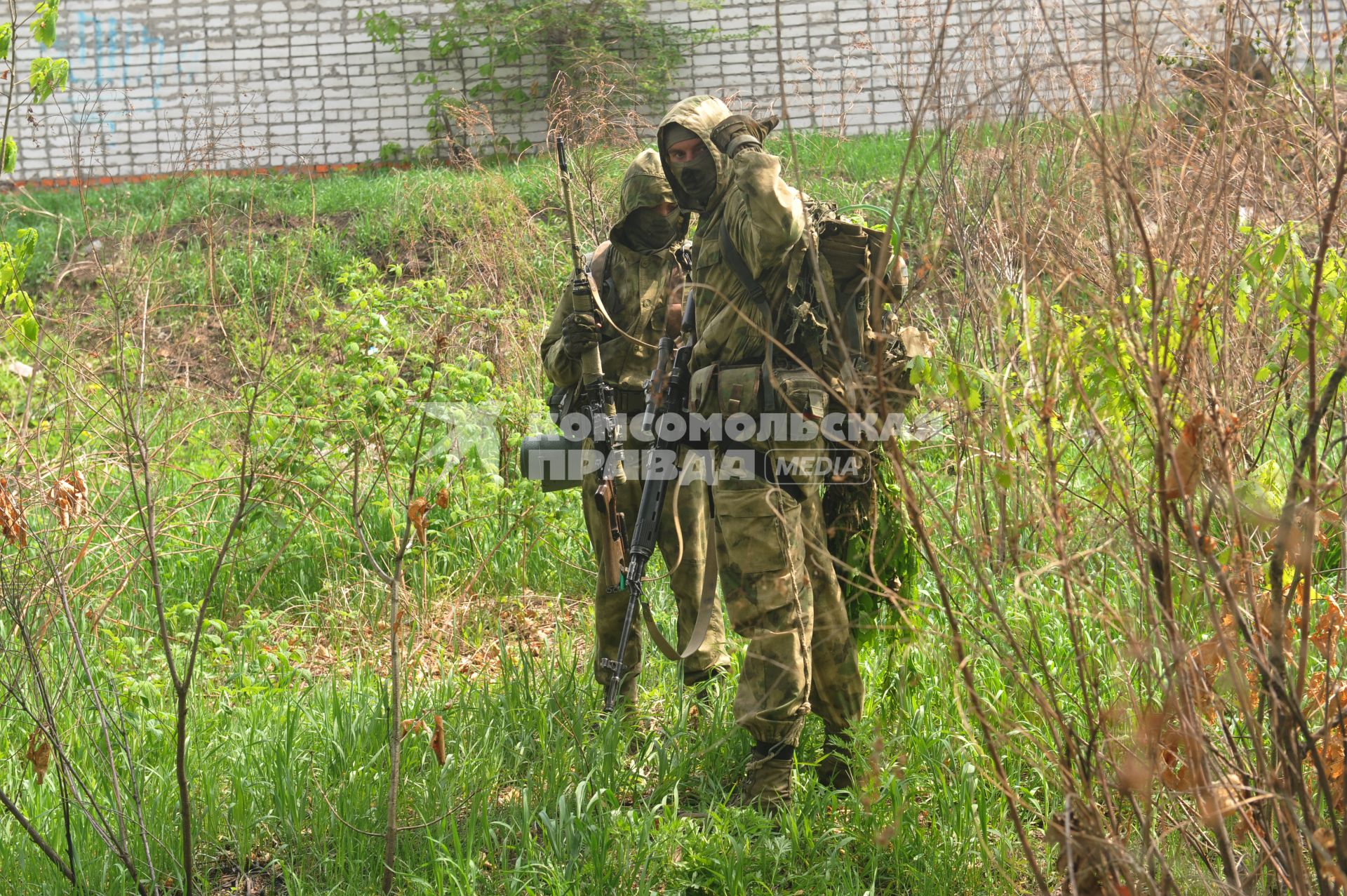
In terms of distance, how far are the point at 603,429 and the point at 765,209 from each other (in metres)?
1.02

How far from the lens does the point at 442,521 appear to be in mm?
5629

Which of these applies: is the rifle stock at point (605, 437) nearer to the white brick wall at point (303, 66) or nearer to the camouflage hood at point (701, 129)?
the camouflage hood at point (701, 129)

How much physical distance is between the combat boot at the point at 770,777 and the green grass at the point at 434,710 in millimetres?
96

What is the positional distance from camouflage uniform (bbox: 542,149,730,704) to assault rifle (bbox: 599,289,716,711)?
16 cm

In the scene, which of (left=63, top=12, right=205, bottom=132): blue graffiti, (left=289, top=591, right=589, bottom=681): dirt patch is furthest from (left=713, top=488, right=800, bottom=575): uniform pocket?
(left=63, top=12, right=205, bottom=132): blue graffiti

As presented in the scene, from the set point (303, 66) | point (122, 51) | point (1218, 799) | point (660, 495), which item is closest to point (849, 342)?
point (660, 495)

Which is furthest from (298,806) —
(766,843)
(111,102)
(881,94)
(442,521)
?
(111,102)

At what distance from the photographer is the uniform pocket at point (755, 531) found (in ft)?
10.6

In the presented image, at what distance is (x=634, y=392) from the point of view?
13.1 ft

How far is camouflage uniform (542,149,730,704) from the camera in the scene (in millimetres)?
3898

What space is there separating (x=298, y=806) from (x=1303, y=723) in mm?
2369

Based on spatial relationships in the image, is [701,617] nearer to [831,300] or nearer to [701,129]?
[831,300]

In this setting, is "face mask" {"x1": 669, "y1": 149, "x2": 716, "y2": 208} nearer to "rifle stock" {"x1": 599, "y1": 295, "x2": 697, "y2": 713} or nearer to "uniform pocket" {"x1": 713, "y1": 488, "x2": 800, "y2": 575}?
"rifle stock" {"x1": 599, "y1": 295, "x2": 697, "y2": 713}

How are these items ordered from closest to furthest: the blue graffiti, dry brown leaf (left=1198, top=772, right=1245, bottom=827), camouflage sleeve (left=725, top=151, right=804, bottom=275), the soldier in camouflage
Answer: dry brown leaf (left=1198, top=772, right=1245, bottom=827) → camouflage sleeve (left=725, top=151, right=804, bottom=275) → the soldier in camouflage → the blue graffiti
